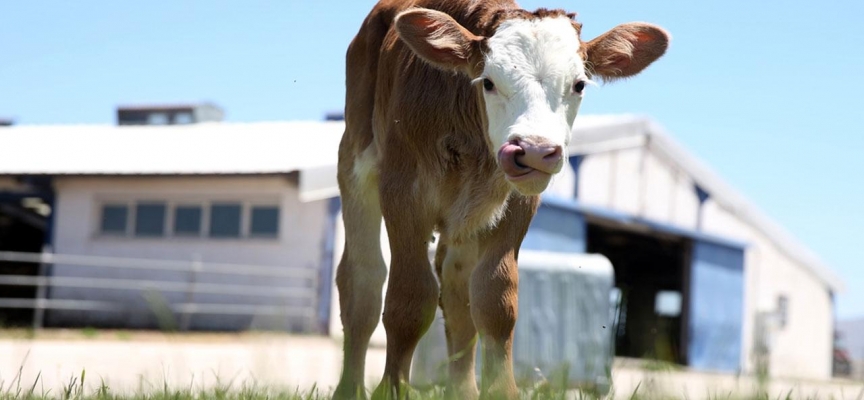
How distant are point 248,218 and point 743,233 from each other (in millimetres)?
14218

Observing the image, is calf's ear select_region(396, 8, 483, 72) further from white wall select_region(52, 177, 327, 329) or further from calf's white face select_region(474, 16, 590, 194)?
white wall select_region(52, 177, 327, 329)

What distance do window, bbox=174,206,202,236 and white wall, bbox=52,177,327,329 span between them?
0.18 m

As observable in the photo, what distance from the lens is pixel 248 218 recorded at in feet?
68.9

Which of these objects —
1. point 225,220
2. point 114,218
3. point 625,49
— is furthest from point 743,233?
point 625,49

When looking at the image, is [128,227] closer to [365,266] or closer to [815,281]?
[365,266]

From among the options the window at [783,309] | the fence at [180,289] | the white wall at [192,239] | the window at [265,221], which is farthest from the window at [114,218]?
the window at [783,309]

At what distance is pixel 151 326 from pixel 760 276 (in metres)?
17.2

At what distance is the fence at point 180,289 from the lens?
64.9ft

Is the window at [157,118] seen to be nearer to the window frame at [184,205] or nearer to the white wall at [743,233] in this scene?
the window frame at [184,205]

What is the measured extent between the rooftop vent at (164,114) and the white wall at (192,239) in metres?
6.39

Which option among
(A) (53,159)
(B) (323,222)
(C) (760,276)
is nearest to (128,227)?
(A) (53,159)

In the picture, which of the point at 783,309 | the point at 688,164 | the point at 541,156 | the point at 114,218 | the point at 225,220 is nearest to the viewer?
the point at 541,156

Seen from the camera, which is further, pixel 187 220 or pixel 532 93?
pixel 187 220

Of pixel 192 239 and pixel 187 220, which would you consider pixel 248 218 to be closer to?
pixel 192 239
